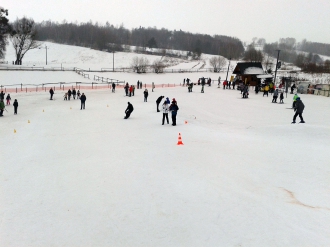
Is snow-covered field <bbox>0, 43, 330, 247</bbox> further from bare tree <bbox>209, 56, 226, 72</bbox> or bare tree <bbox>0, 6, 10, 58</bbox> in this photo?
bare tree <bbox>209, 56, 226, 72</bbox>

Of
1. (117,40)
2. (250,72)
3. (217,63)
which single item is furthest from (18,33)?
(117,40)

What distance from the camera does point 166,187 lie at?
296 inches

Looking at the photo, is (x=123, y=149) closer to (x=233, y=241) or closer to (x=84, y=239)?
(x=84, y=239)

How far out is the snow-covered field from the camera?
5.57 meters

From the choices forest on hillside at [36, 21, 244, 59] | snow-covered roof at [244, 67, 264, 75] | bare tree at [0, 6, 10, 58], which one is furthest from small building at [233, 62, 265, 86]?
forest on hillside at [36, 21, 244, 59]

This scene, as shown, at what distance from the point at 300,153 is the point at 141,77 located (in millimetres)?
51730

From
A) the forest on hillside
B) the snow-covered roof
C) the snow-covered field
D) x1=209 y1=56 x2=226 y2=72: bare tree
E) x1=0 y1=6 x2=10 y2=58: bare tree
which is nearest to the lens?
the snow-covered field

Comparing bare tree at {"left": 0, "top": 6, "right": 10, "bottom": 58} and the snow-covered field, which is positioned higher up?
bare tree at {"left": 0, "top": 6, "right": 10, "bottom": 58}

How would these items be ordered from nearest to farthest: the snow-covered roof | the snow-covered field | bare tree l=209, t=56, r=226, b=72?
1. the snow-covered field
2. the snow-covered roof
3. bare tree l=209, t=56, r=226, b=72

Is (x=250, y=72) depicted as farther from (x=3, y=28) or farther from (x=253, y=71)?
(x=3, y=28)

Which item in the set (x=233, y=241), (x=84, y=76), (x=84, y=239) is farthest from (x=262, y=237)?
(x=84, y=76)

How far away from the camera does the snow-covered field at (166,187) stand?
18.3 feet

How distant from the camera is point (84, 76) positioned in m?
54.3

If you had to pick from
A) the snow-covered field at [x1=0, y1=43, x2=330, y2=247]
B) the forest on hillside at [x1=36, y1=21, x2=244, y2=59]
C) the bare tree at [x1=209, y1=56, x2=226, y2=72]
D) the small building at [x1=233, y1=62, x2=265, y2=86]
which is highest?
the forest on hillside at [x1=36, y1=21, x2=244, y2=59]
